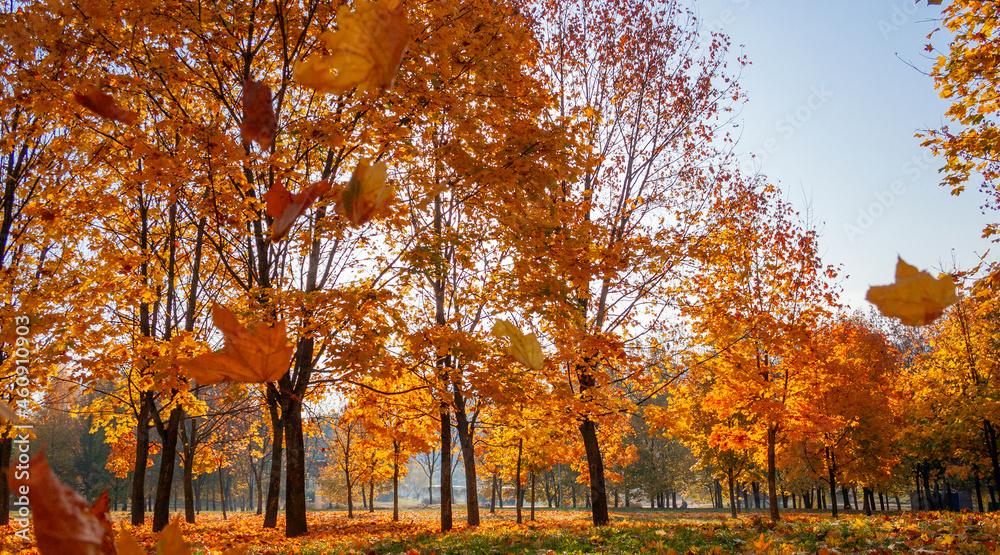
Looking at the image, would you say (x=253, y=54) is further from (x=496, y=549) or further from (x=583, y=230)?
(x=496, y=549)

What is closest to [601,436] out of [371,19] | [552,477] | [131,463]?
[371,19]

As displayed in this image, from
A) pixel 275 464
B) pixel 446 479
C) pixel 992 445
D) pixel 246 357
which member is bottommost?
pixel 992 445

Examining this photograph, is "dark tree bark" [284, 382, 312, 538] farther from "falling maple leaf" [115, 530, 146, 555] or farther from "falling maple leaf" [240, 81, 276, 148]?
"falling maple leaf" [115, 530, 146, 555]

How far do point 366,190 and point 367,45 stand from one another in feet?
2.15

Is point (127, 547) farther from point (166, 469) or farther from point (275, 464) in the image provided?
point (166, 469)

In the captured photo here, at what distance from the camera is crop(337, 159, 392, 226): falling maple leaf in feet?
7.90

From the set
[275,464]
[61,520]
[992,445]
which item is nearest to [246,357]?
[61,520]

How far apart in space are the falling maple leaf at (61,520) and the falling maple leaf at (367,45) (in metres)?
1.50

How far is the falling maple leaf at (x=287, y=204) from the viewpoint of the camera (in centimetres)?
192

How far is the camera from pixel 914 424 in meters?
20.8

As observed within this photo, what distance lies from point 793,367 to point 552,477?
40.5 meters

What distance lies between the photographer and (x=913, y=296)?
7.34 ft

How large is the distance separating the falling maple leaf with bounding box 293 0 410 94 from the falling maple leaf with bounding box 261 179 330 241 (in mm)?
381

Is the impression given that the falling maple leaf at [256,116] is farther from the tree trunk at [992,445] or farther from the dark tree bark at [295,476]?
the tree trunk at [992,445]
